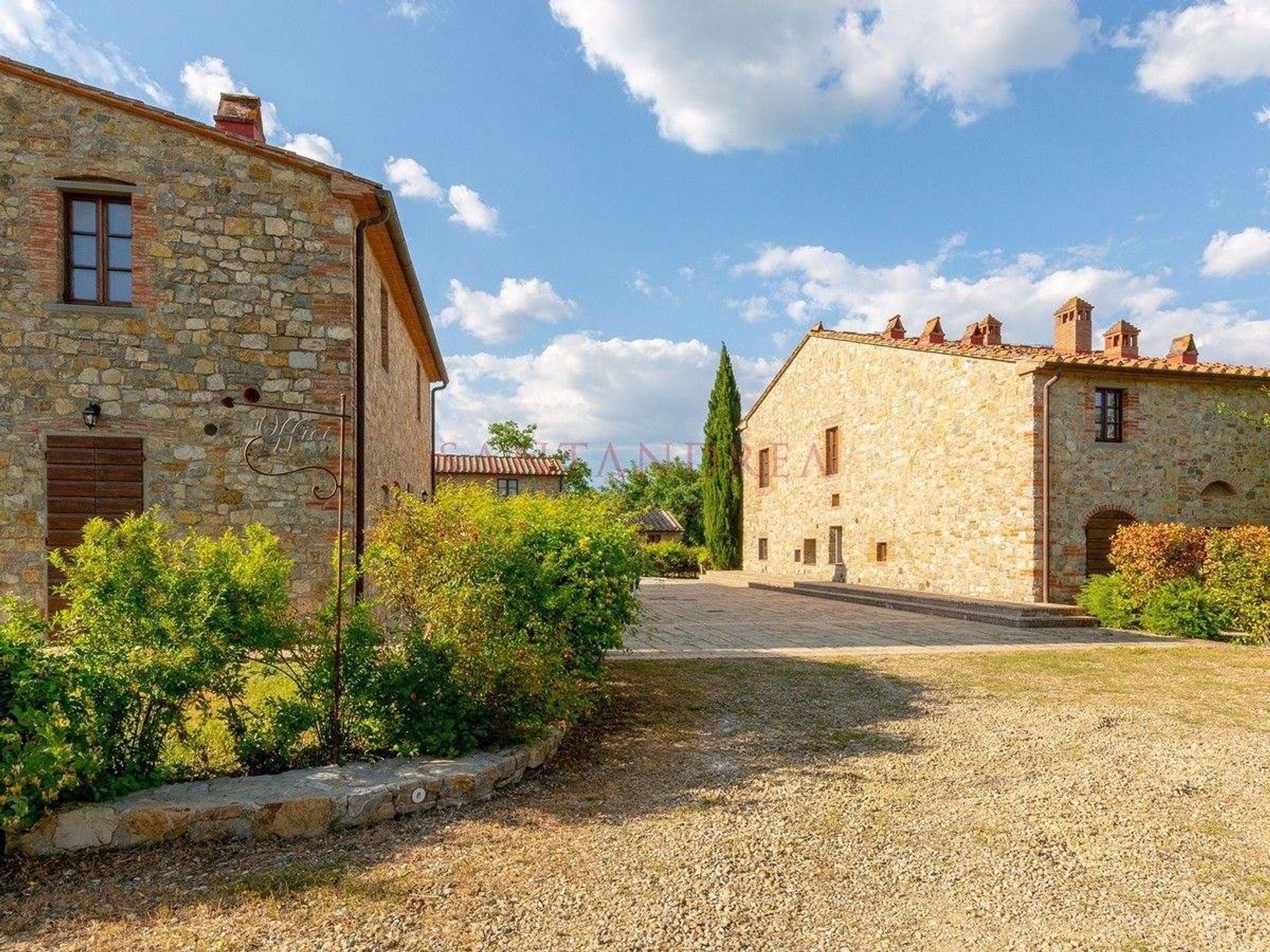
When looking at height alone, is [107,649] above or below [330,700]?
above

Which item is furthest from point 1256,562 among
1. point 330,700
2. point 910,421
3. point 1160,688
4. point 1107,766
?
point 330,700

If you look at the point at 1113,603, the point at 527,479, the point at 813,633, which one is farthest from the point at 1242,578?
the point at 527,479

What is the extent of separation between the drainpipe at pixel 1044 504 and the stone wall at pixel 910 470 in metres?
0.13

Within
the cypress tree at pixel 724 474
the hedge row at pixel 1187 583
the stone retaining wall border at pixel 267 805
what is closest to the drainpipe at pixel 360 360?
the stone retaining wall border at pixel 267 805

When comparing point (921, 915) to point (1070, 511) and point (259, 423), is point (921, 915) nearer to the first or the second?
point (259, 423)

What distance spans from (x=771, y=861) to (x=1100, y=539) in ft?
41.6

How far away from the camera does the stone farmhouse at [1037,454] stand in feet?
41.9

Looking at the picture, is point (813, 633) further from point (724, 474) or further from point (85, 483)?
point (724, 474)

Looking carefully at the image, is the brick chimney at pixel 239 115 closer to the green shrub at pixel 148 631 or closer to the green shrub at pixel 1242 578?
the green shrub at pixel 148 631

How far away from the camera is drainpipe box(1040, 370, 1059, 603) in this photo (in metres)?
12.6

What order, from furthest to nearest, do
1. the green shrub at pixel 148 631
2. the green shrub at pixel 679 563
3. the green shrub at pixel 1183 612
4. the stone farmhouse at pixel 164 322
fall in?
the green shrub at pixel 679 563
the green shrub at pixel 1183 612
the stone farmhouse at pixel 164 322
the green shrub at pixel 148 631

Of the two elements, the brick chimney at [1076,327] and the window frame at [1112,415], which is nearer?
the window frame at [1112,415]

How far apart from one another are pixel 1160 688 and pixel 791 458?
15.4 metres

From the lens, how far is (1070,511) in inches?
505
